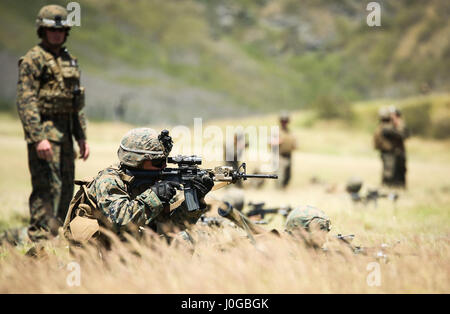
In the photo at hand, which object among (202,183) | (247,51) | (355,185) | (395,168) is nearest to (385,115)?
(395,168)

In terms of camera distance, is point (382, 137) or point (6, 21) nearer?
point (382, 137)

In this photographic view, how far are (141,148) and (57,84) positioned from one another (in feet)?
10.2

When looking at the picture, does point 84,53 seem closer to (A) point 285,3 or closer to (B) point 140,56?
(B) point 140,56

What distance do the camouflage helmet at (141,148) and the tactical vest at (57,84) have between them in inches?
112

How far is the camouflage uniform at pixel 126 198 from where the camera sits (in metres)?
5.30

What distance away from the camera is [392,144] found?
15.1m

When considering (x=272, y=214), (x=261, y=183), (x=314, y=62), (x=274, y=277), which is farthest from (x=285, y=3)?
(x=274, y=277)

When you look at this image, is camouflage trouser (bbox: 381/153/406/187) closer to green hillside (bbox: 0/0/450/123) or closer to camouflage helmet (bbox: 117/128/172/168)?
camouflage helmet (bbox: 117/128/172/168)

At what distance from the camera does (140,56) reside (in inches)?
2697

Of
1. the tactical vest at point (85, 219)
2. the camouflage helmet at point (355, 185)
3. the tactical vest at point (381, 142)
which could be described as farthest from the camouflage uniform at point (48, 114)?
the tactical vest at point (381, 142)

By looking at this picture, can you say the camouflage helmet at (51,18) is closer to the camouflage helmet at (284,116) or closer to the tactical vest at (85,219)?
the tactical vest at (85,219)

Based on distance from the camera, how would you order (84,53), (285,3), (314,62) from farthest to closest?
(285,3) < (314,62) < (84,53)

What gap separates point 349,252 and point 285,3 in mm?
83026

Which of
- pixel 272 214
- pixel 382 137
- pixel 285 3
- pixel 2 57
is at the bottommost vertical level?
pixel 272 214
